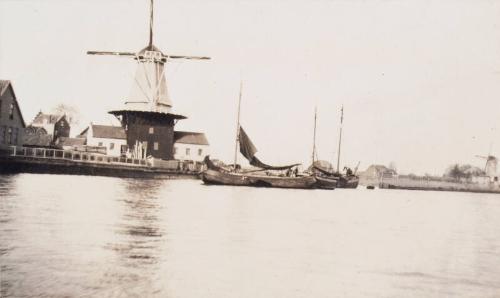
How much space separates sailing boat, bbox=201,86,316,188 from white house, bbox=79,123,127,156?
2279 centimetres

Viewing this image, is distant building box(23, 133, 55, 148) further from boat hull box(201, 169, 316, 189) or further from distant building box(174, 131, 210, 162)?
boat hull box(201, 169, 316, 189)

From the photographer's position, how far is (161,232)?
13656 millimetres

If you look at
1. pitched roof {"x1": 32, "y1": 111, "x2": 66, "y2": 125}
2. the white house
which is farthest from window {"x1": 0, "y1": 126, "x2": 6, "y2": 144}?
pitched roof {"x1": 32, "y1": 111, "x2": 66, "y2": 125}

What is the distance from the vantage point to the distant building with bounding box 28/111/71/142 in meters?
86.9

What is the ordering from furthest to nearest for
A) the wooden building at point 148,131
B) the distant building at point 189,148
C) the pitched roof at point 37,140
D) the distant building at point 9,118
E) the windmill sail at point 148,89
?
the distant building at point 189,148
the pitched roof at point 37,140
the wooden building at point 148,131
the windmill sail at point 148,89
the distant building at point 9,118

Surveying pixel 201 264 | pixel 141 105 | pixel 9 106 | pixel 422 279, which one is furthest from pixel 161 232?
pixel 141 105

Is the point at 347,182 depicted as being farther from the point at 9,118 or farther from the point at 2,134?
the point at 2,134

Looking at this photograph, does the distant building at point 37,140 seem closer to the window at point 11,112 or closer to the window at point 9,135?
the window at point 9,135

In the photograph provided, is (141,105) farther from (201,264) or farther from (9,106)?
(201,264)

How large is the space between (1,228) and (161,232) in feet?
13.0

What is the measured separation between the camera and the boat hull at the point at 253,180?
48281 millimetres

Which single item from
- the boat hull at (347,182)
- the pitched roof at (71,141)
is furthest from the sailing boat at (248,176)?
the pitched roof at (71,141)

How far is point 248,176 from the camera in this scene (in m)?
50.1

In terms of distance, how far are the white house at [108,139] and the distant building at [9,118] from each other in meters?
22.7
